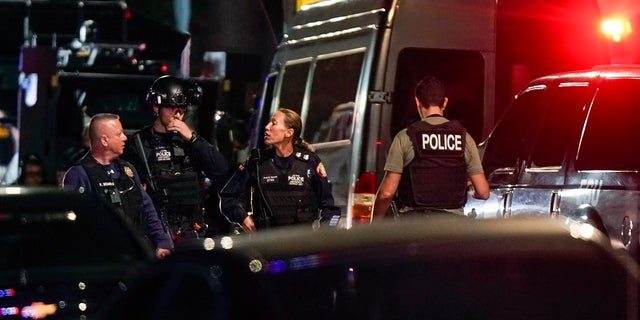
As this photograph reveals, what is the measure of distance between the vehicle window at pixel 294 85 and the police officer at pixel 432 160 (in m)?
3.15

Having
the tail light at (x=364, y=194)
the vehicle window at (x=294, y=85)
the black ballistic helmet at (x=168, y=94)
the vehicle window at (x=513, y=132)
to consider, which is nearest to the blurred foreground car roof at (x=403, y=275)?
the black ballistic helmet at (x=168, y=94)

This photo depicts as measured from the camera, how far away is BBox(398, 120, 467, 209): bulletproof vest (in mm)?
10125

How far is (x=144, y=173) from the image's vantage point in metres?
10.5

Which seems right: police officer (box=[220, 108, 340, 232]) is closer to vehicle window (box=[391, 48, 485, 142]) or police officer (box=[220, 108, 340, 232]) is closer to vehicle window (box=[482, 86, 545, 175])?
vehicle window (box=[482, 86, 545, 175])

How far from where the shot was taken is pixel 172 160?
10578 millimetres

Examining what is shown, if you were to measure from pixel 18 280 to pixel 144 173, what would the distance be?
2427mm

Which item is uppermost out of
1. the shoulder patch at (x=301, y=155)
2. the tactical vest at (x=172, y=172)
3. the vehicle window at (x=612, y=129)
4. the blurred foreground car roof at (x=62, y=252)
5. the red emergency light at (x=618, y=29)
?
the red emergency light at (x=618, y=29)

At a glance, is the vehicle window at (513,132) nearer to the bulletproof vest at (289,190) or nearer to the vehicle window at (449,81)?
the vehicle window at (449,81)

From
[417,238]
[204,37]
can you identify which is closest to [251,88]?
[204,37]

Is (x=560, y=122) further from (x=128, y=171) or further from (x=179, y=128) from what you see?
(x=128, y=171)

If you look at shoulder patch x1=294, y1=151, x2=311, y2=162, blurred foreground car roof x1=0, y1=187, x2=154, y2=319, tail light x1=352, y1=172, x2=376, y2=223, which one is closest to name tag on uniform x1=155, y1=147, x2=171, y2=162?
shoulder patch x1=294, y1=151, x2=311, y2=162

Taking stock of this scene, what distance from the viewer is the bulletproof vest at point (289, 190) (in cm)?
1023

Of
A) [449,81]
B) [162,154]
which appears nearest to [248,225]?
[162,154]

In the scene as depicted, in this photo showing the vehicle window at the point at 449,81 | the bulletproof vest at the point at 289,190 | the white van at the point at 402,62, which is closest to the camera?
the bulletproof vest at the point at 289,190
